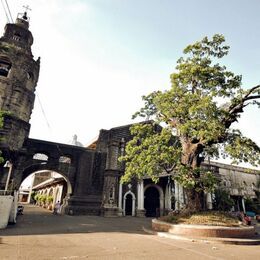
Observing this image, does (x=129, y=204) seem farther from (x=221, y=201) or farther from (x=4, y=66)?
(x=4, y=66)

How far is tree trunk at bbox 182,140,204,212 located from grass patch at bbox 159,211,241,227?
2.09 feet

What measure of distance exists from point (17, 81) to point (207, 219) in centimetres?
2157

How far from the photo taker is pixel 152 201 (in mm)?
26016

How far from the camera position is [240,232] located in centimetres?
1002

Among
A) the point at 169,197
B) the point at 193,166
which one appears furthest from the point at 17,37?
the point at 169,197

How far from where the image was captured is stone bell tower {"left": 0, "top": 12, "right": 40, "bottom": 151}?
2059 centimetres

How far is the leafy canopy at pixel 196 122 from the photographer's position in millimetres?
11219

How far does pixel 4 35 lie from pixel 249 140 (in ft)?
88.2

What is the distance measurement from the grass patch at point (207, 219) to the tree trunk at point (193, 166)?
2.09 ft

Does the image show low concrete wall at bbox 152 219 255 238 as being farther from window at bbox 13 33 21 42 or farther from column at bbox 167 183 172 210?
window at bbox 13 33 21 42

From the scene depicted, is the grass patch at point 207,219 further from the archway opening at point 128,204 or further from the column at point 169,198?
the column at point 169,198

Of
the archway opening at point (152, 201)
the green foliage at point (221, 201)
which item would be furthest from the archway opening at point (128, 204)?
the green foliage at point (221, 201)

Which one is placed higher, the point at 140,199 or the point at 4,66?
the point at 4,66

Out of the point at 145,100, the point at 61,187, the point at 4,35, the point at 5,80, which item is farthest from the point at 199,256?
the point at 4,35
